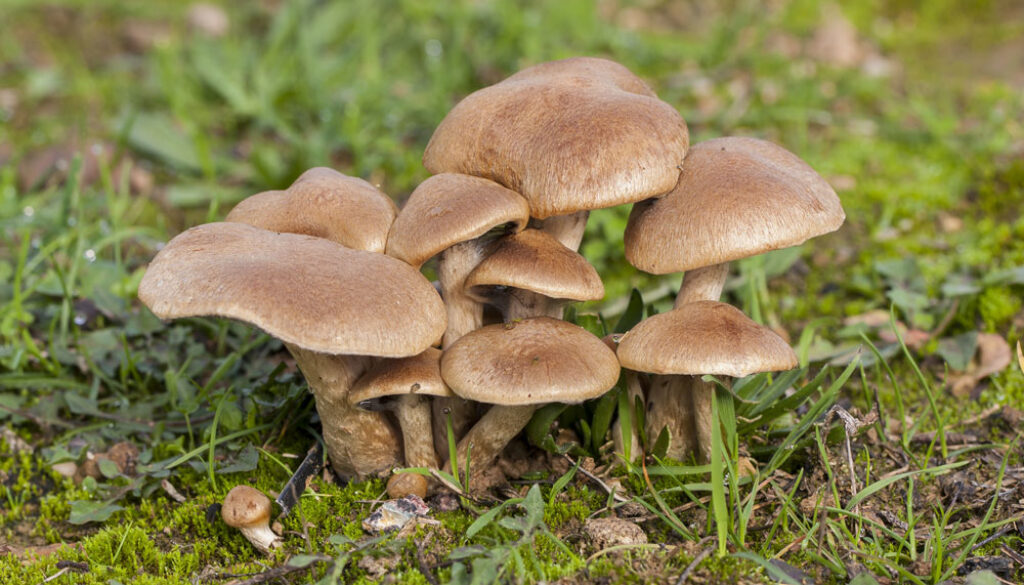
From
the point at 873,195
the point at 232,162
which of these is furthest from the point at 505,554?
the point at 232,162

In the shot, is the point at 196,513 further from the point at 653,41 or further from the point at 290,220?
the point at 653,41

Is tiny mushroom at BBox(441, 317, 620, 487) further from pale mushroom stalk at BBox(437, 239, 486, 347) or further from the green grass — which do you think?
the green grass

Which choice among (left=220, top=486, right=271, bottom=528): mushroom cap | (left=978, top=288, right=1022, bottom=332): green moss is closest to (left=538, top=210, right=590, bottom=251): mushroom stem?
(left=220, top=486, right=271, bottom=528): mushroom cap

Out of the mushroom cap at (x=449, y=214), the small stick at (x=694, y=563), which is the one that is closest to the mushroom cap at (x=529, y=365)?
the mushroom cap at (x=449, y=214)

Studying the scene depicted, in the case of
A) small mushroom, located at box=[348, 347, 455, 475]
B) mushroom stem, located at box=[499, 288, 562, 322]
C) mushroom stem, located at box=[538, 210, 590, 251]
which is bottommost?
small mushroom, located at box=[348, 347, 455, 475]

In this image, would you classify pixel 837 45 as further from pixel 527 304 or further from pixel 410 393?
pixel 410 393

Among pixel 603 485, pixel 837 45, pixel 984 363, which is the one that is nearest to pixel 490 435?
pixel 603 485

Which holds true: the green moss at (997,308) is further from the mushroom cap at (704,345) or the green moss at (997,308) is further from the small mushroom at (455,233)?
the small mushroom at (455,233)
